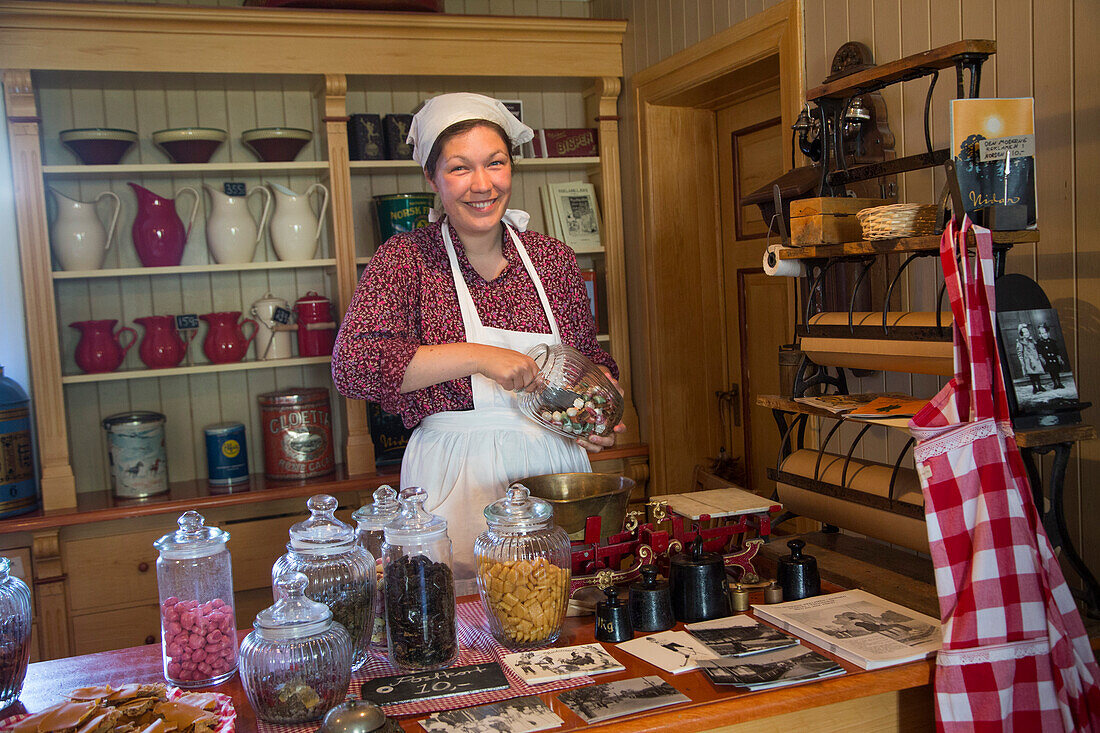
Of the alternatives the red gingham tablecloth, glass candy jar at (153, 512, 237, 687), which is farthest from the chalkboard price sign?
glass candy jar at (153, 512, 237, 687)

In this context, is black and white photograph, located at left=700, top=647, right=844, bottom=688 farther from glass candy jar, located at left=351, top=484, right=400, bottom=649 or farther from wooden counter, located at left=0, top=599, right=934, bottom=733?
glass candy jar, located at left=351, top=484, right=400, bottom=649

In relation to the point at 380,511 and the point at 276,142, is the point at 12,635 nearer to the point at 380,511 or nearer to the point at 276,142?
the point at 380,511

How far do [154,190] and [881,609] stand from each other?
2760 millimetres

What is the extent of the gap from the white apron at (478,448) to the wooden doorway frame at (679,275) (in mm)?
1188

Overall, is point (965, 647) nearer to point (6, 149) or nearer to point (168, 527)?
point (168, 527)

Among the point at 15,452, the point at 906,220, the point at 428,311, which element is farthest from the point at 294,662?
the point at 15,452

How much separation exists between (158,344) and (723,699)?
247 cm

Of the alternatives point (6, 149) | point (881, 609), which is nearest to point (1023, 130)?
point (881, 609)

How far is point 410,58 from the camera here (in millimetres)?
3215

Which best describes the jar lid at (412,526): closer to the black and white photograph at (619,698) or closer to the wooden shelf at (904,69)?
the black and white photograph at (619,698)

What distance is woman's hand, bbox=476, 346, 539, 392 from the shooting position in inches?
75.7

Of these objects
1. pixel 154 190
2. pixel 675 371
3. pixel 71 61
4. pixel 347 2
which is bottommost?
pixel 675 371

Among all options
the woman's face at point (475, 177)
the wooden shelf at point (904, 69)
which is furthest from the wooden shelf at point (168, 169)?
the wooden shelf at point (904, 69)

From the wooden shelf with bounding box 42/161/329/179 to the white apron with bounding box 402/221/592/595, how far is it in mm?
1202
